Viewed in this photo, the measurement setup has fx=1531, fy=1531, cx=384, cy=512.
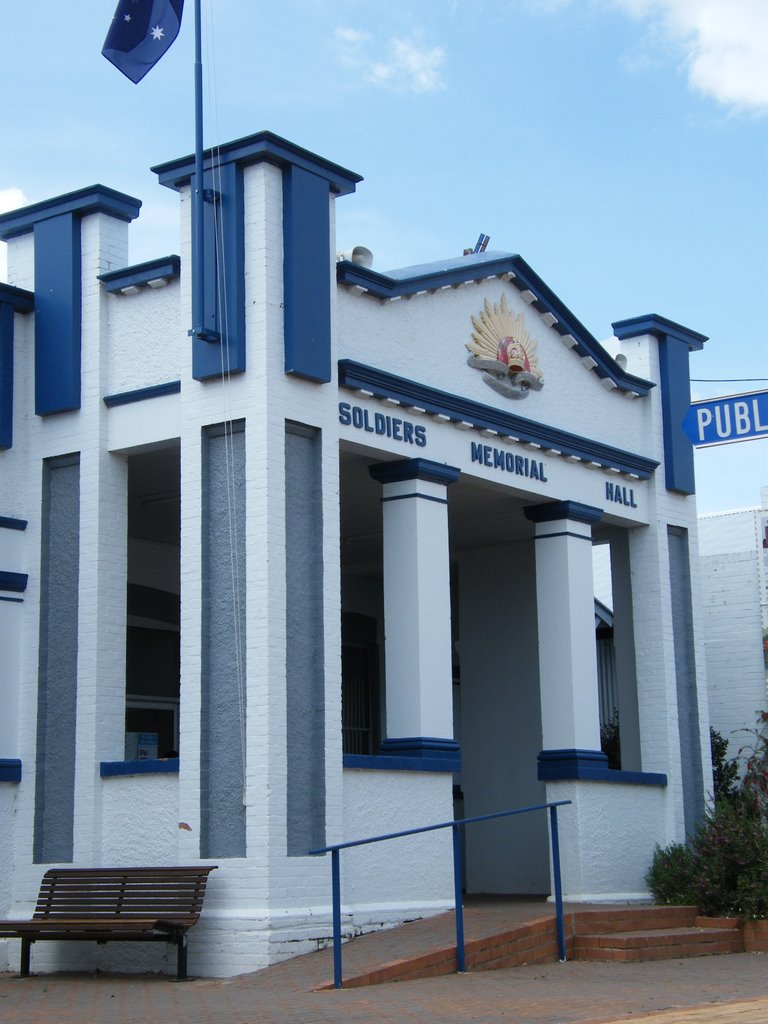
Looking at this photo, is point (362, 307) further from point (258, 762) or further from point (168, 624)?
point (168, 624)

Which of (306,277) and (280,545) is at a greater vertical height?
(306,277)

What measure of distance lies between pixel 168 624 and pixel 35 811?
14.4 feet

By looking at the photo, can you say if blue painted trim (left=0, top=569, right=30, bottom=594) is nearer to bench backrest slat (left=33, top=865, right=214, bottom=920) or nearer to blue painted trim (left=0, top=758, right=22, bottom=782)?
blue painted trim (left=0, top=758, right=22, bottom=782)

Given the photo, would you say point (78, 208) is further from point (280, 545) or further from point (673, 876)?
point (673, 876)

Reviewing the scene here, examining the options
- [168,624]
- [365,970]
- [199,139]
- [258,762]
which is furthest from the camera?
[168,624]

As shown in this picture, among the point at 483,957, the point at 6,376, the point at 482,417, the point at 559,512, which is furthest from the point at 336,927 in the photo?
the point at 559,512

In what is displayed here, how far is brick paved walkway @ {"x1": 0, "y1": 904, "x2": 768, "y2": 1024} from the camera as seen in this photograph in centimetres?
904

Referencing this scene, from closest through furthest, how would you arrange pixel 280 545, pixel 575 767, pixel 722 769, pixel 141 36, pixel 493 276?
pixel 280 545
pixel 141 36
pixel 575 767
pixel 493 276
pixel 722 769

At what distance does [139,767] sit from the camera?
496 inches

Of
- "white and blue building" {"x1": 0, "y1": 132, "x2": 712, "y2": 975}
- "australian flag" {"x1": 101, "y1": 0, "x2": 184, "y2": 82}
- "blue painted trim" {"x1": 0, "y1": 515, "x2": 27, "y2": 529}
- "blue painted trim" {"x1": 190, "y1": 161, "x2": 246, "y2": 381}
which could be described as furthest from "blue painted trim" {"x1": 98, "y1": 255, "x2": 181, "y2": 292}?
"blue painted trim" {"x1": 0, "y1": 515, "x2": 27, "y2": 529}

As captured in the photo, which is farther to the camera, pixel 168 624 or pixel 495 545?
pixel 495 545

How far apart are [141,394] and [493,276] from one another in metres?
4.07

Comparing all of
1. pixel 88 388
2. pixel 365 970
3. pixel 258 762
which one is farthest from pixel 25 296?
pixel 365 970

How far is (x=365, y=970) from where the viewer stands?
35.1 ft
